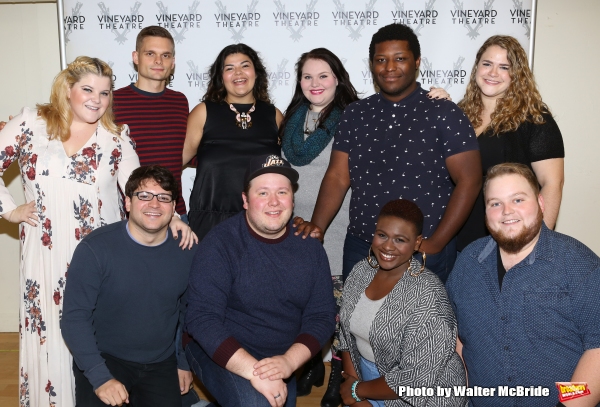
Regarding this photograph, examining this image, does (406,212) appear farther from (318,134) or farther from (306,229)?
(318,134)

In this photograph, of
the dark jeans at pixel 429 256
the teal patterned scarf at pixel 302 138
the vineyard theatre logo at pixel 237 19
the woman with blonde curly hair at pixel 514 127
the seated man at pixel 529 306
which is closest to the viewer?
the seated man at pixel 529 306

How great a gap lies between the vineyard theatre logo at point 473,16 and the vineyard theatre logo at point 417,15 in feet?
0.43

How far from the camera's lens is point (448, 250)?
8.80ft

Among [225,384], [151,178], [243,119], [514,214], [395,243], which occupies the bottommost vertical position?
[225,384]

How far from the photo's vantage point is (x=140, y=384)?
2.54 metres

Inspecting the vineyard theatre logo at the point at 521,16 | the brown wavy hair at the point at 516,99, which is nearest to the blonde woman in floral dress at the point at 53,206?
the brown wavy hair at the point at 516,99

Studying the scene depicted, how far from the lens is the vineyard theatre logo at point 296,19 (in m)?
3.73

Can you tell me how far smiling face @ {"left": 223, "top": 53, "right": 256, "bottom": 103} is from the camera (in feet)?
10.6

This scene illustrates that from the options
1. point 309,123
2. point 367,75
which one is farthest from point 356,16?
point 309,123

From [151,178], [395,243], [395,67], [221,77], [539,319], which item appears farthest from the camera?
[221,77]

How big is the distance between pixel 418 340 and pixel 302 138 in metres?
1.40

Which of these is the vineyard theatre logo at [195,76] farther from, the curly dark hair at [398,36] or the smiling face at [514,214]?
the smiling face at [514,214]

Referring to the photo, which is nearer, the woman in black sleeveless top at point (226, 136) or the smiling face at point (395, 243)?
the smiling face at point (395, 243)

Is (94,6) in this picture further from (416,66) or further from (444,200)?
(444,200)
